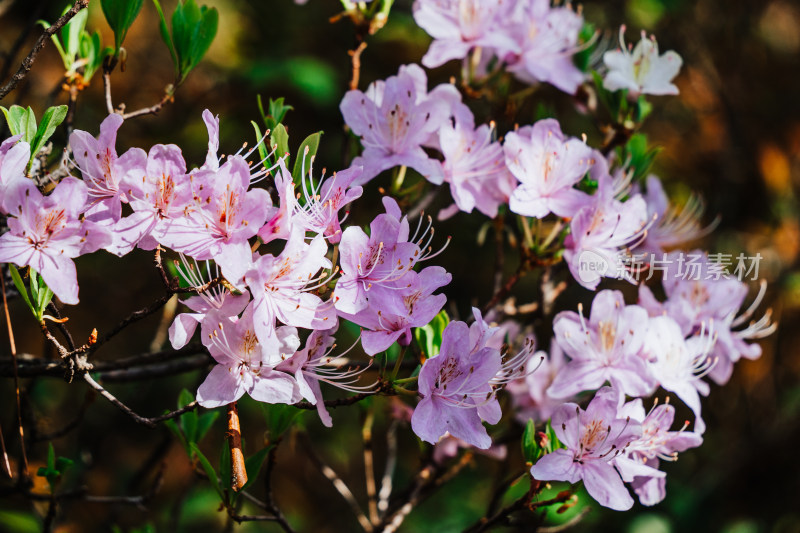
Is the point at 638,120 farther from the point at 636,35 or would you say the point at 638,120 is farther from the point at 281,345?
the point at 636,35

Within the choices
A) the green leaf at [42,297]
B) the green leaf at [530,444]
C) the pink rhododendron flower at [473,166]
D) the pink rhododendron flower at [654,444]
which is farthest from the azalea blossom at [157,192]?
the pink rhododendron flower at [654,444]

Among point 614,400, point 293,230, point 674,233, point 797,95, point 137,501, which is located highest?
point 293,230

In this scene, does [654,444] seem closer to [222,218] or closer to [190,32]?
[222,218]

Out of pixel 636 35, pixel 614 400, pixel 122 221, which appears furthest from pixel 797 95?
pixel 122 221

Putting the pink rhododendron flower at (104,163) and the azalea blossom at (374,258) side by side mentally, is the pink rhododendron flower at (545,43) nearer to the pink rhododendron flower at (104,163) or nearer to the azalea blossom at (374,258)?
the azalea blossom at (374,258)

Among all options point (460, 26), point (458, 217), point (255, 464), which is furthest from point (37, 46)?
point (458, 217)

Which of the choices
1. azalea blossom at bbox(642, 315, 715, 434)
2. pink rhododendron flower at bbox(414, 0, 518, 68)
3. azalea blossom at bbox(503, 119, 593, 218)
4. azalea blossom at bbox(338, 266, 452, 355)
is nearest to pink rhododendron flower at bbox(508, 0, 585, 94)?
pink rhododendron flower at bbox(414, 0, 518, 68)

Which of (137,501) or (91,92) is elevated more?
(137,501)
